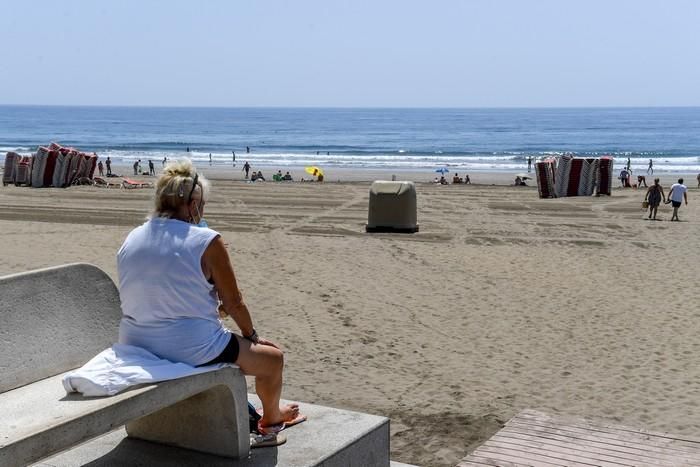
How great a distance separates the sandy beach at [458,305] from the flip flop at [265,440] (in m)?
1.62

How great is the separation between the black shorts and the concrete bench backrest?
2.82ft

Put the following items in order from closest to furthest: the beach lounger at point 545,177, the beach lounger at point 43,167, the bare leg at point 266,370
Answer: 1. the bare leg at point 266,370
2. the beach lounger at point 545,177
3. the beach lounger at point 43,167

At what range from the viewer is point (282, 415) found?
4.20m

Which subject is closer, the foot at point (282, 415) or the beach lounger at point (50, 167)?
the foot at point (282, 415)

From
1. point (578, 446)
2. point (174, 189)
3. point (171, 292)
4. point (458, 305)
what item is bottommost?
point (458, 305)

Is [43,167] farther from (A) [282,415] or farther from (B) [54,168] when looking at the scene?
(A) [282,415]

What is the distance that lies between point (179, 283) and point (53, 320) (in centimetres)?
84

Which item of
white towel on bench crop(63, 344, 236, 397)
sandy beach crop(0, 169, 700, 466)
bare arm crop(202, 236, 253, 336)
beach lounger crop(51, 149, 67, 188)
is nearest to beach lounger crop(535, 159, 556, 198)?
sandy beach crop(0, 169, 700, 466)

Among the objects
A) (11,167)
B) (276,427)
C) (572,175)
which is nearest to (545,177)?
(572,175)

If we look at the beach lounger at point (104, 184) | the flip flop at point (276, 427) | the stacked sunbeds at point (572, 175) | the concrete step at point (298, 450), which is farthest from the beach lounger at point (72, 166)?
the flip flop at point (276, 427)

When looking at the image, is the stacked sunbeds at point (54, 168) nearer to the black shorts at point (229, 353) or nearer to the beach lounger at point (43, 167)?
the beach lounger at point (43, 167)

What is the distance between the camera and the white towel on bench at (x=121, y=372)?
3344 millimetres

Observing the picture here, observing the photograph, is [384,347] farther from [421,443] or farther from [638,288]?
[638,288]

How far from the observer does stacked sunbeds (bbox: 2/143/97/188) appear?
27266 millimetres
